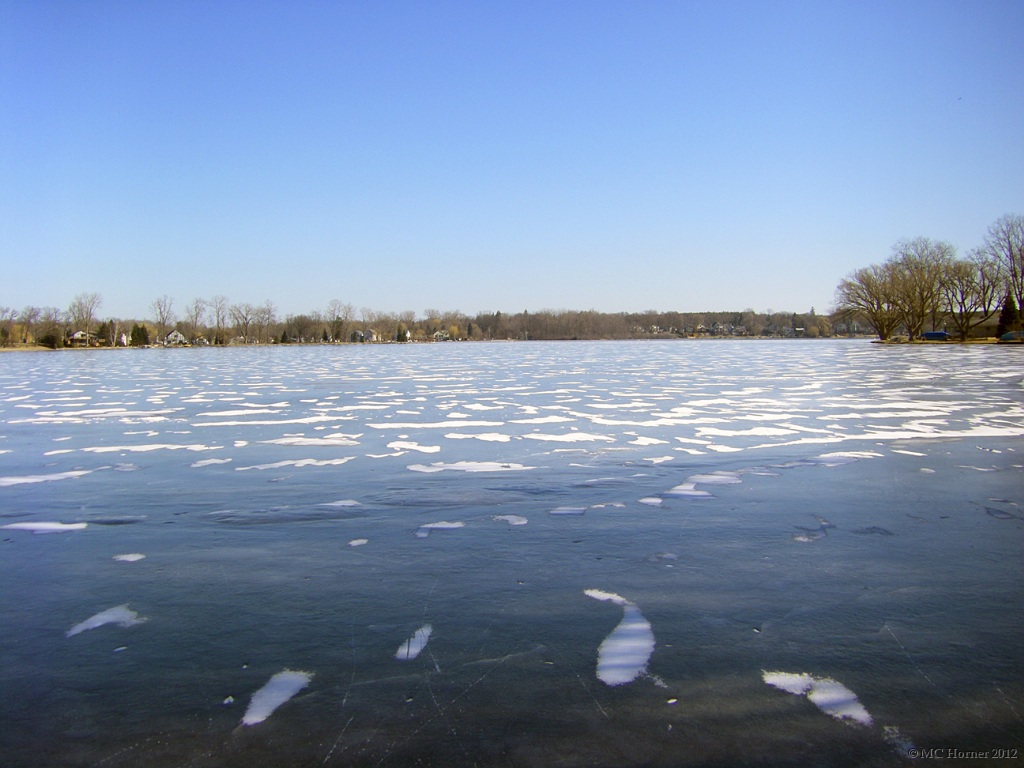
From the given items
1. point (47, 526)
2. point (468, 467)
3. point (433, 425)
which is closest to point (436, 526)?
point (468, 467)

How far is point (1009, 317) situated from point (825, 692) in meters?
66.5

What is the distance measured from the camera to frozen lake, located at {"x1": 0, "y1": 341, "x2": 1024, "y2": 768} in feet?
7.23

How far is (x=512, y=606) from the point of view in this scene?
3.17 metres

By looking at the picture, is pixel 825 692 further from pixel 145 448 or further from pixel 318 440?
pixel 145 448

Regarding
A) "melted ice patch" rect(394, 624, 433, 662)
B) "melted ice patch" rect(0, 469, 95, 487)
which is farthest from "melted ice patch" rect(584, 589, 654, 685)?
"melted ice patch" rect(0, 469, 95, 487)

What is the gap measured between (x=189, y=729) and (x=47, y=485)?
15.3 ft

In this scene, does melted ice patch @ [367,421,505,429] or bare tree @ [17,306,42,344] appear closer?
melted ice patch @ [367,421,505,429]

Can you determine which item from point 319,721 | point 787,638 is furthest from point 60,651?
point 787,638

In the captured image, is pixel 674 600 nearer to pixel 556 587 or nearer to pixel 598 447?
pixel 556 587

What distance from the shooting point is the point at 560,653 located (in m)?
2.72

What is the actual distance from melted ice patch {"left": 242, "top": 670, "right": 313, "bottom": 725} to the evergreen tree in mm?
61046

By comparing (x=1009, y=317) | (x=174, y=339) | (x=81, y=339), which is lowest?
(x=174, y=339)

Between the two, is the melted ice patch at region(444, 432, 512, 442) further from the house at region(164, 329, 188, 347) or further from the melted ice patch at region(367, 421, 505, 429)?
the house at region(164, 329, 188, 347)

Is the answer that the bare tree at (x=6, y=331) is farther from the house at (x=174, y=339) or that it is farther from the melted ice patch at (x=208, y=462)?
the melted ice patch at (x=208, y=462)
